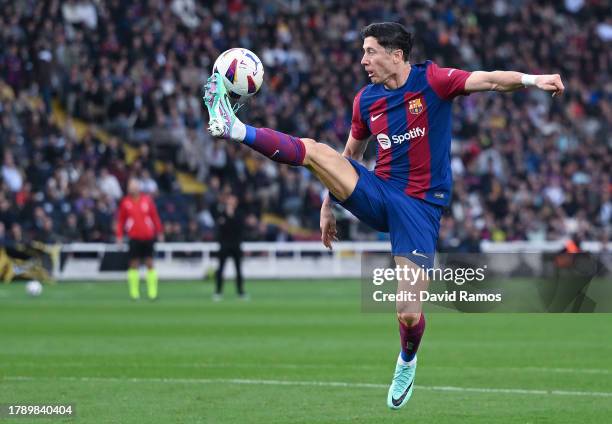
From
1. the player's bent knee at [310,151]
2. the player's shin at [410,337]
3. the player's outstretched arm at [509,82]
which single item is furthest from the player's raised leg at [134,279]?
the player's outstretched arm at [509,82]

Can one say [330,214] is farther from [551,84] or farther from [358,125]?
[551,84]

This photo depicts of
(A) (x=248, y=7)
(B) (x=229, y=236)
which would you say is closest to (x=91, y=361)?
(B) (x=229, y=236)

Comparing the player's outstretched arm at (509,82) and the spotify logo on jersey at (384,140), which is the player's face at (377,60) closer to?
the spotify logo on jersey at (384,140)

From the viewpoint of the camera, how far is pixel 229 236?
26141mm

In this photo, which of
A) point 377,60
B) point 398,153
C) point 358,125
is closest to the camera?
→ point 377,60

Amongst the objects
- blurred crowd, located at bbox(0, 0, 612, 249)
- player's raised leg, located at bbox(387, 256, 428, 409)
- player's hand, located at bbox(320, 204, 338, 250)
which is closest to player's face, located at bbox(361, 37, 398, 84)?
player's hand, located at bbox(320, 204, 338, 250)

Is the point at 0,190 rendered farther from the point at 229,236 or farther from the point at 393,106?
the point at 393,106

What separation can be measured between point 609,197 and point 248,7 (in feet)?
38.2

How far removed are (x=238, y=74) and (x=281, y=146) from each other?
99 cm

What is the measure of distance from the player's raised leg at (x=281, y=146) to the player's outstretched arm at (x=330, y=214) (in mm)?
573

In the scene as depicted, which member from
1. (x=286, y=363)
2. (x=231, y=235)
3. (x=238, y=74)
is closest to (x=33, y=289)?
(x=231, y=235)

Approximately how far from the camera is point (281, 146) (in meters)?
9.41

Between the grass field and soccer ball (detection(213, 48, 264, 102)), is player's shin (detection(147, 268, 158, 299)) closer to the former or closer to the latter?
the grass field

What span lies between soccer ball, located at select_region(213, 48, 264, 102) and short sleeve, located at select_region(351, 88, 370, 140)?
790 millimetres
